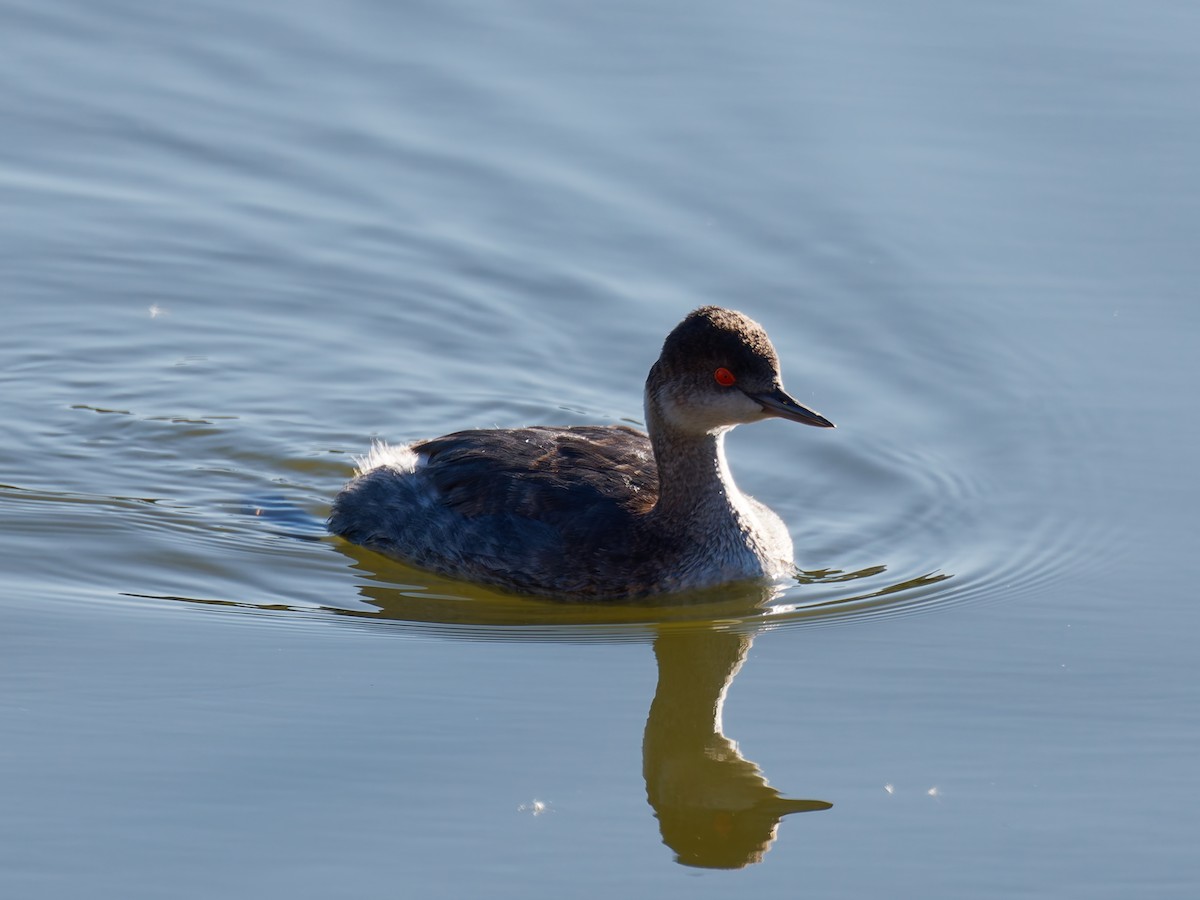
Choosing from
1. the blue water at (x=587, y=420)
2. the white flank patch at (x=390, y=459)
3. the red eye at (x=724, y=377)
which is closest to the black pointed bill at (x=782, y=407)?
the red eye at (x=724, y=377)

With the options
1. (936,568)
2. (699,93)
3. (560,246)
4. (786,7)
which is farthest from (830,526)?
(786,7)

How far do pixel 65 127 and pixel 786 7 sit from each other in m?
5.79

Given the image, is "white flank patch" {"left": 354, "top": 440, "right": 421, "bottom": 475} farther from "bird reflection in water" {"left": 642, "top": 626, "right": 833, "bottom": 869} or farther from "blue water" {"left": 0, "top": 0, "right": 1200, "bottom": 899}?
"bird reflection in water" {"left": 642, "top": 626, "right": 833, "bottom": 869}

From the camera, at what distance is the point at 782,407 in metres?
9.52

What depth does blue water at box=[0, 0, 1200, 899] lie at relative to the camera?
734 cm

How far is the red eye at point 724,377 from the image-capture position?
9.56m

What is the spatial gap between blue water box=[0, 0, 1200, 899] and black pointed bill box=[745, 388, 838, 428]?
3.15ft

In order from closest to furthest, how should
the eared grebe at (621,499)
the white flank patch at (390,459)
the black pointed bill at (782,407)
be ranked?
the black pointed bill at (782,407) < the eared grebe at (621,499) < the white flank patch at (390,459)

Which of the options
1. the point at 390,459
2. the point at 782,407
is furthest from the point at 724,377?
the point at 390,459

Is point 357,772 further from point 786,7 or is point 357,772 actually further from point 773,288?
point 786,7

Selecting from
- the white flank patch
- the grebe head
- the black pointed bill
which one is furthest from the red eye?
the white flank patch

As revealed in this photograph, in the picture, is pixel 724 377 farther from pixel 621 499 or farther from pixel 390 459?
pixel 390 459

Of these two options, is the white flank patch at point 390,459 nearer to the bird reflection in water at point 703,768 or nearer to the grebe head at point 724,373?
the grebe head at point 724,373

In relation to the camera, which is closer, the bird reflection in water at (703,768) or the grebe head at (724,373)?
the bird reflection in water at (703,768)
